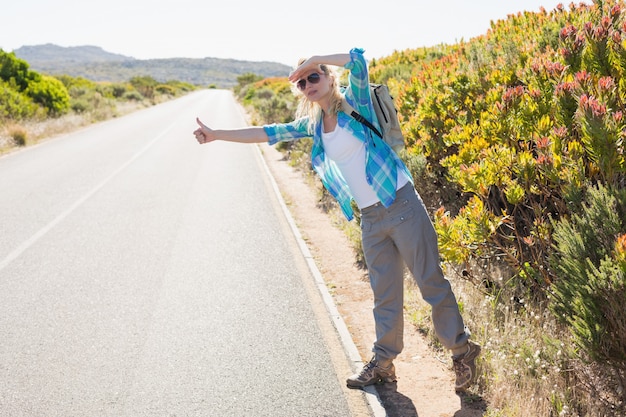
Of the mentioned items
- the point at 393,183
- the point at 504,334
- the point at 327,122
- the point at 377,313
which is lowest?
the point at 504,334

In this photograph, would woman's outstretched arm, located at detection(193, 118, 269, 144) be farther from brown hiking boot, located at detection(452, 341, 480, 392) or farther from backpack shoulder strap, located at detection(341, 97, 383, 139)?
brown hiking boot, located at detection(452, 341, 480, 392)

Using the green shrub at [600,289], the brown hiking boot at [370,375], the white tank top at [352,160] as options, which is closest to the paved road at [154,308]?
the brown hiking boot at [370,375]

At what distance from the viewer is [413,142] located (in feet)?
25.9

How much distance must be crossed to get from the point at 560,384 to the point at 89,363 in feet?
11.7

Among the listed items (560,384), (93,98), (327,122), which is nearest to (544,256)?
(560,384)

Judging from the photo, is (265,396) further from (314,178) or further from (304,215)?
Result: (314,178)

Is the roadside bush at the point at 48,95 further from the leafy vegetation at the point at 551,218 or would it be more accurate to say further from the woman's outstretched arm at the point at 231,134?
the woman's outstretched arm at the point at 231,134

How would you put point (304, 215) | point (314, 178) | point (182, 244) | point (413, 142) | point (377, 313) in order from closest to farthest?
point (377, 313), point (413, 142), point (182, 244), point (304, 215), point (314, 178)

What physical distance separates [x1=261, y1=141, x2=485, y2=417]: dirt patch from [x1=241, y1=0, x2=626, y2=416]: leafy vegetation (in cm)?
31

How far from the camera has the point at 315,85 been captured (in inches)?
152

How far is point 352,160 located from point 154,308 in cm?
316

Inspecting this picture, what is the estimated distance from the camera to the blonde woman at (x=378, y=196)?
386cm

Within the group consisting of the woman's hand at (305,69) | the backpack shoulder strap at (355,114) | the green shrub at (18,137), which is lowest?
the green shrub at (18,137)

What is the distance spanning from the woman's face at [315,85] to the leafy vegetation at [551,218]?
54.5 inches
